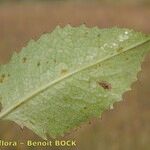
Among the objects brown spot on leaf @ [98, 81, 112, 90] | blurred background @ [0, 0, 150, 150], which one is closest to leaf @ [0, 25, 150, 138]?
brown spot on leaf @ [98, 81, 112, 90]

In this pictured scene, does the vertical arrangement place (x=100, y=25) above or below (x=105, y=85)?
above

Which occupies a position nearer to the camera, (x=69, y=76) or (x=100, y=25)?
(x=69, y=76)

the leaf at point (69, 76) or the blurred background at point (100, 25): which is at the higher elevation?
the blurred background at point (100, 25)

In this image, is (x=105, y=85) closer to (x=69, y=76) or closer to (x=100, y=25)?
(x=69, y=76)

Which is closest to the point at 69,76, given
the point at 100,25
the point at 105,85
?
the point at 105,85

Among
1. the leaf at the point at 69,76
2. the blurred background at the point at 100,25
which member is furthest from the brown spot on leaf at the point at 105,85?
the blurred background at the point at 100,25

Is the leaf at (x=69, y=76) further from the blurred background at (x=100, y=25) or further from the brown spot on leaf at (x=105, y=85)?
the blurred background at (x=100, y=25)
